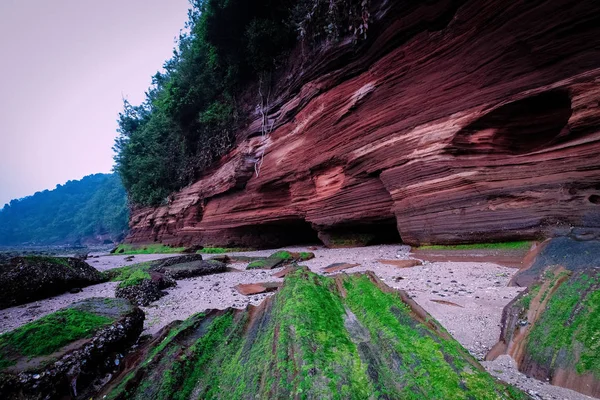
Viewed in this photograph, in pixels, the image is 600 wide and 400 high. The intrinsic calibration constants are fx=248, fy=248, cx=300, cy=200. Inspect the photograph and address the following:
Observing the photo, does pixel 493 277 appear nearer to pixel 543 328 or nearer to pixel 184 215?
pixel 543 328

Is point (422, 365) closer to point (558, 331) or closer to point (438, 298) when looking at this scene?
point (558, 331)

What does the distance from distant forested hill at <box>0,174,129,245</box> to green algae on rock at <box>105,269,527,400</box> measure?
196 ft

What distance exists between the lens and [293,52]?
10477 millimetres

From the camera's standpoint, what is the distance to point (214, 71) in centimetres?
1367

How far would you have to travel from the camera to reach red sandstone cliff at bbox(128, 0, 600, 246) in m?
4.21

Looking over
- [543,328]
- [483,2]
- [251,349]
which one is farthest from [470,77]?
[251,349]

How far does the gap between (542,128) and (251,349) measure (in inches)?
271

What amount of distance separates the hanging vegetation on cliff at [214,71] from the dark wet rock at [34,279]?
912cm

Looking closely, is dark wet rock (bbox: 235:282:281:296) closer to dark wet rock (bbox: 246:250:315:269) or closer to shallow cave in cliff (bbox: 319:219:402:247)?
dark wet rock (bbox: 246:250:315:269)

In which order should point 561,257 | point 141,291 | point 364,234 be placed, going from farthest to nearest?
point 364,234, point 141,291, point 561,257

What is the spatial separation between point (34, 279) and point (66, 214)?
10865cm

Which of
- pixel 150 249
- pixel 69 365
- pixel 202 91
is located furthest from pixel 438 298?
pixel 150 249

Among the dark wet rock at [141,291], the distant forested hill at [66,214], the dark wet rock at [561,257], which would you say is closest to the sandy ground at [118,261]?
the dark wet rock at [141,291]

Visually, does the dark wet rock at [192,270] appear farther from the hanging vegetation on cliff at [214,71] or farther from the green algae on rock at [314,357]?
the hanging vegetation on cliff at [214,71]
